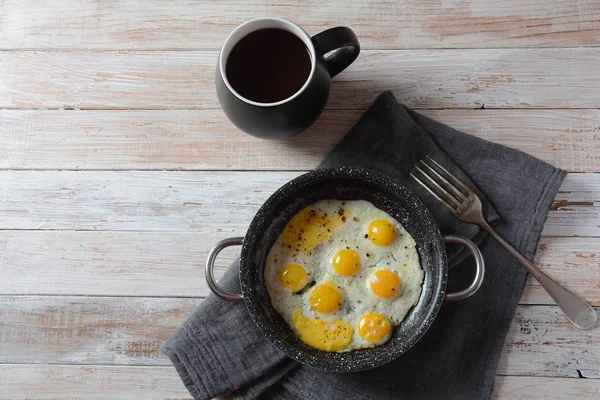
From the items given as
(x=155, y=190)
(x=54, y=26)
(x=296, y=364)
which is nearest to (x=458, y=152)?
(x=296, y=364)

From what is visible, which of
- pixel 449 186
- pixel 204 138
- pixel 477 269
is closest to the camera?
pixel 477 269

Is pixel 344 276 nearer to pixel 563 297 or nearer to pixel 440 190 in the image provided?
pixel 440 190

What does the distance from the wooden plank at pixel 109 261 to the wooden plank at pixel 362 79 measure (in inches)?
12.8

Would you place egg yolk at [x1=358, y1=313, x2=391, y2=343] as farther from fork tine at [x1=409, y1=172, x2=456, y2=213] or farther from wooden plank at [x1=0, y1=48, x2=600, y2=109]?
wooden plank at [x1=0, y1=48, x2=600, y2=109]

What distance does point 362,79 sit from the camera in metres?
1.47

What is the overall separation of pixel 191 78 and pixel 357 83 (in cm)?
41

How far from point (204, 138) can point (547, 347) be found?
94 cm

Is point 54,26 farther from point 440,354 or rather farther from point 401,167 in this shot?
point 440,354

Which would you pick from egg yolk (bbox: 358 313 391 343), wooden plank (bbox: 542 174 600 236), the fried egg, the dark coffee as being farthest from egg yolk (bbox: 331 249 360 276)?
wooden plank (bbox: 542 174 600 236)

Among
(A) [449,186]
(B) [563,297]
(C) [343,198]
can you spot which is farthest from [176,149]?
(B) [563,297]

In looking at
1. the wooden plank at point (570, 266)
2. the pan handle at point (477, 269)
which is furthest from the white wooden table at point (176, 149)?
the pan handle at point (477, 269)

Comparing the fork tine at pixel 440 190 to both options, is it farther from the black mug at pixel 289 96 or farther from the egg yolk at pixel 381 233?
the black mug at pixel 289 96

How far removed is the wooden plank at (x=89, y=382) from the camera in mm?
1425

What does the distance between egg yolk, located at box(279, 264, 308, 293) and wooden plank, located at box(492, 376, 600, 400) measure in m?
0.52
